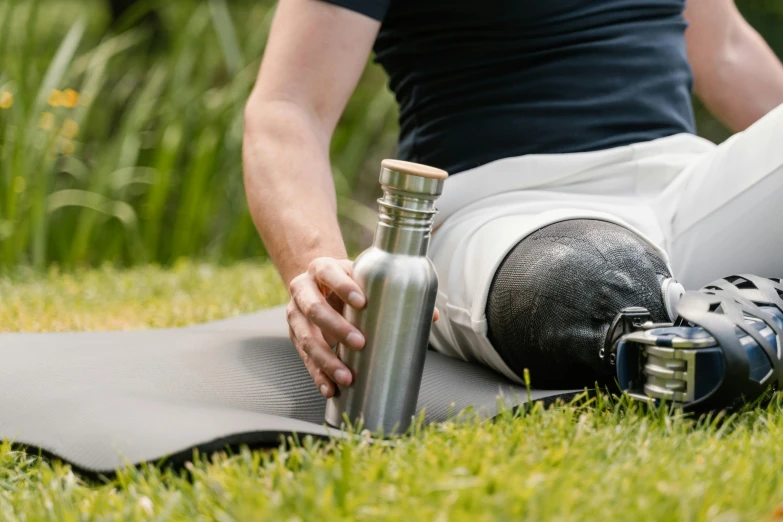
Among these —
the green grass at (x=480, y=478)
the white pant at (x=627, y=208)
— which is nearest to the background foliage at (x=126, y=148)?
the white pant at (x=627, y=208)

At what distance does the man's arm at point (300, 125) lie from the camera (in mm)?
1646

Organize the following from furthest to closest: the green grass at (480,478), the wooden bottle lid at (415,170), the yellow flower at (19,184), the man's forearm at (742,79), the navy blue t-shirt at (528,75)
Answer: the yellow flower at (19,184) < the man's forearm at (742,79) < the navy blue t-shirt at (528,75) < the wooden bottle lid at (415,170) < the green grass at (480,478)

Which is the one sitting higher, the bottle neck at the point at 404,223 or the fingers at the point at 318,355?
the bottle neck at the point at 404,223

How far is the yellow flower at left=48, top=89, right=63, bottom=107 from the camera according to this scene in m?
3.71

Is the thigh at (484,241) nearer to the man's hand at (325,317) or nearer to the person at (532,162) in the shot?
the person at (532,162)

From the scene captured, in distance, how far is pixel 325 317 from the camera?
4.39ft

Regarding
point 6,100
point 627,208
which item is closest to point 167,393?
point 627,208

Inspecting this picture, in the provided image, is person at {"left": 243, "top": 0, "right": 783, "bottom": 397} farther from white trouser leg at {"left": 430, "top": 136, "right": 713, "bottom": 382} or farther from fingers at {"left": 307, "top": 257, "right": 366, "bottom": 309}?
fingers at {"left": 307, "top": 257, "right": 366, "bottom": 309}

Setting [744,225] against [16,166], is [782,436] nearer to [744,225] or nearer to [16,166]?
[744,225]

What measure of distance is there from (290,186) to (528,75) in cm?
57

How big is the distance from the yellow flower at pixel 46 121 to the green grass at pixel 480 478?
2.56 metres

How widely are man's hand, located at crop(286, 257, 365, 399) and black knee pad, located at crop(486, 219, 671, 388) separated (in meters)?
0.33

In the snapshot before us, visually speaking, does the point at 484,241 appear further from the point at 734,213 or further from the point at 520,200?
the point at 734,213

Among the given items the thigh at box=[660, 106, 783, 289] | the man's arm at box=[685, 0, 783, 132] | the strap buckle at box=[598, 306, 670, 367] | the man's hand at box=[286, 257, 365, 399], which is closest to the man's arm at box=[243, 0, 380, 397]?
the man's hand at box=[286, 257, 365, 399]
